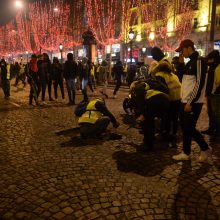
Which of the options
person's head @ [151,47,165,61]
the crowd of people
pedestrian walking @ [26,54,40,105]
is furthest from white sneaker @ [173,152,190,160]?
pedestrian walking @ [26,54,40,105]

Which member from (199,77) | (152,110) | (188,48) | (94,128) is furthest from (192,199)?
(94,128)

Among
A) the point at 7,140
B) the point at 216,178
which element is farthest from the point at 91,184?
the point at 7,140

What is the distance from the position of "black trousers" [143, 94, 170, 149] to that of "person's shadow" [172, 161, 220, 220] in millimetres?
1035

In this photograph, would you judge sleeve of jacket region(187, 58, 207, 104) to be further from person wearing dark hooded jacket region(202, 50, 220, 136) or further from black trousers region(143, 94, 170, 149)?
person wearing dark hooded jacket region(202, 50, 220, 136)

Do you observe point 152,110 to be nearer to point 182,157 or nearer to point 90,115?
point 182,157

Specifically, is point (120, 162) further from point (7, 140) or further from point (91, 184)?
point (7, 140)

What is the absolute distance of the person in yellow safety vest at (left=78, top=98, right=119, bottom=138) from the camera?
6398mm

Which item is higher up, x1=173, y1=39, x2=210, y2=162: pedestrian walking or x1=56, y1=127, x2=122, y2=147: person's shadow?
x1=173, y1=39, x2=210, y2=162: pedestrian walking

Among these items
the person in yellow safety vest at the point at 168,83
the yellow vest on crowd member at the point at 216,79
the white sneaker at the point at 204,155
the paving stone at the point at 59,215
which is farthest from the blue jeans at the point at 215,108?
the paving stone at the point at 59,215

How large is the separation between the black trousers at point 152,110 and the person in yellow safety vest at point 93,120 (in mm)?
1245

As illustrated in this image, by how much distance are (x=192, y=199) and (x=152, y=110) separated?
1996 mm

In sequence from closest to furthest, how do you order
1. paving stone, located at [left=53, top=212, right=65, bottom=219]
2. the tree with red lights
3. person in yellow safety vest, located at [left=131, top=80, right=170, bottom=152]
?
paving stone, located at [left=53, top=212, right=65, bottom=219] → person in yellow safety vest, located at [left=131, top=80, right=170, bottom=152] → the tree with red lights

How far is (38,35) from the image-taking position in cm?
5031

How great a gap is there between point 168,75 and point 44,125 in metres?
3.44
